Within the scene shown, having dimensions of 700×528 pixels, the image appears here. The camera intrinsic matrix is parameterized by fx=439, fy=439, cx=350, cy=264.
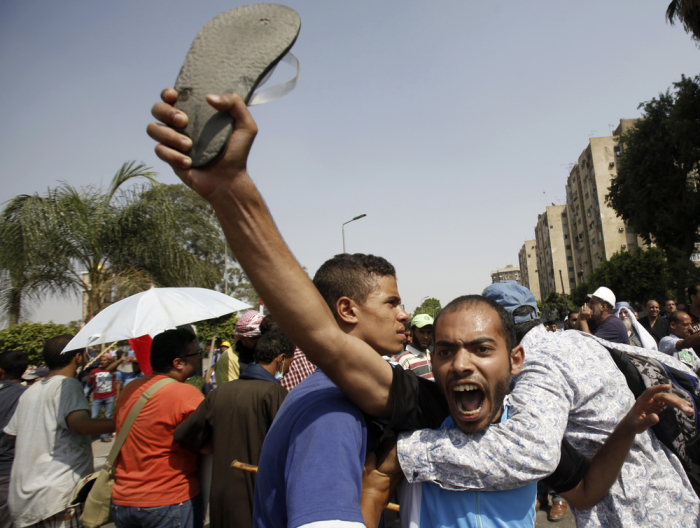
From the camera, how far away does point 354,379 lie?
3.92 ft

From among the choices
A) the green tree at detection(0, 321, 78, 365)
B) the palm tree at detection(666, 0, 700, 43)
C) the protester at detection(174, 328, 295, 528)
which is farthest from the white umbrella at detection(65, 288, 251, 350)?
the palm tree at detection(666, 0, 700, 43)

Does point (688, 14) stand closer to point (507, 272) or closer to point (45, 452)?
point (45, 452)

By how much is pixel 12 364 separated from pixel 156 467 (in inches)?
99.7

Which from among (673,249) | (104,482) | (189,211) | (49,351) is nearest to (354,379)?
(104,482)

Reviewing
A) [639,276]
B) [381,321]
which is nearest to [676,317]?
[381,321]

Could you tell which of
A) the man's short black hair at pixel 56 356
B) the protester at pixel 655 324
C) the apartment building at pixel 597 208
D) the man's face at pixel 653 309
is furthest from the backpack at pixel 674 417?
the apartment building at pixel 597 208

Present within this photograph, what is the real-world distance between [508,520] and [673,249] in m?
31.0

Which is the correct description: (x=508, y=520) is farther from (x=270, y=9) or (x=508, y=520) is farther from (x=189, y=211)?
(x=189, y=211)

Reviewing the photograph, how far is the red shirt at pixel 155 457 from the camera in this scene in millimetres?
2994

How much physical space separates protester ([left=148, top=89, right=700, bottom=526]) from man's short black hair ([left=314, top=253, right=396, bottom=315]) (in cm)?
3

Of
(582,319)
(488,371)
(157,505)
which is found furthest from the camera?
(582,319)

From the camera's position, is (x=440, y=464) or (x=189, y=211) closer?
(x=440, y=464)

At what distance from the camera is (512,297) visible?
2.96 metres

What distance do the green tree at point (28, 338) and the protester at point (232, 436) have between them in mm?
10909
